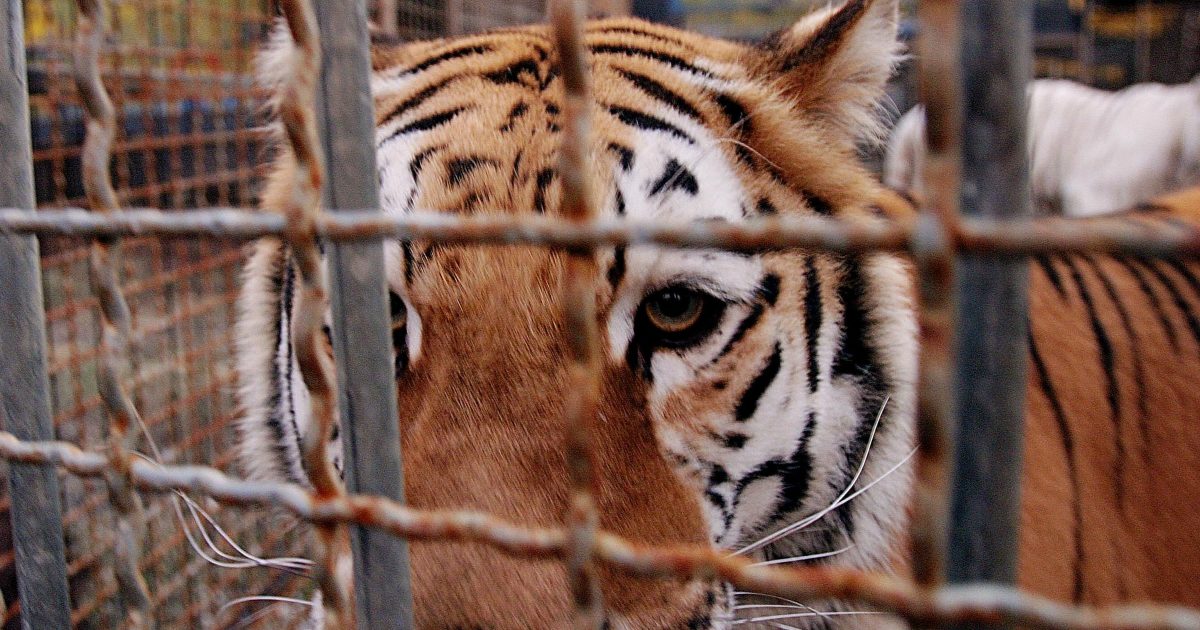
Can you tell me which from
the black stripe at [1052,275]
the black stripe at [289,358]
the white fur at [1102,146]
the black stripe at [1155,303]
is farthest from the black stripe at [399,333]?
the white fur at [1102,146]

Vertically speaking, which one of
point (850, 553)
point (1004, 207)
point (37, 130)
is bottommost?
point (850, 553)

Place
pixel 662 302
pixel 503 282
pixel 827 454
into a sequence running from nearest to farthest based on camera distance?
pixel 503 282
pixel 662 302
pixel 827 454

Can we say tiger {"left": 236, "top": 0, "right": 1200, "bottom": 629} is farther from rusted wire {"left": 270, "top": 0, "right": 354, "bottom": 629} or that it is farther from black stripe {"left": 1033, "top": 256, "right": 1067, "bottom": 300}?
rusted wire {"left": 270, "top": 0, "right": 354, "bottom": 629}

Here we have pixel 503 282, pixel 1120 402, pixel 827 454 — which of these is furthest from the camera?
pixel 1120 402

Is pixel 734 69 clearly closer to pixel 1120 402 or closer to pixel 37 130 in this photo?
pixel 1120 402

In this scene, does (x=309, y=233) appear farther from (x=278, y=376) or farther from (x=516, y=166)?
(x=278, y=376)

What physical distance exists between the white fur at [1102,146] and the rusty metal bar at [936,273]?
467 centimetres

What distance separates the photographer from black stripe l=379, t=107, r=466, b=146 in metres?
1.10

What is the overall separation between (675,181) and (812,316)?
0.26 m

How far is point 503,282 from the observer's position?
0.90 metres

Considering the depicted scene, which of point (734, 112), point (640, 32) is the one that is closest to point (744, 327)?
point (734, 112)

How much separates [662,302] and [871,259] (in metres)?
0.33

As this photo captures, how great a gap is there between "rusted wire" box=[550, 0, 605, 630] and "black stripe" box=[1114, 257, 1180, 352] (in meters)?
1.41

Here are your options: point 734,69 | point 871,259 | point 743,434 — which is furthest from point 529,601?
point 734,69
